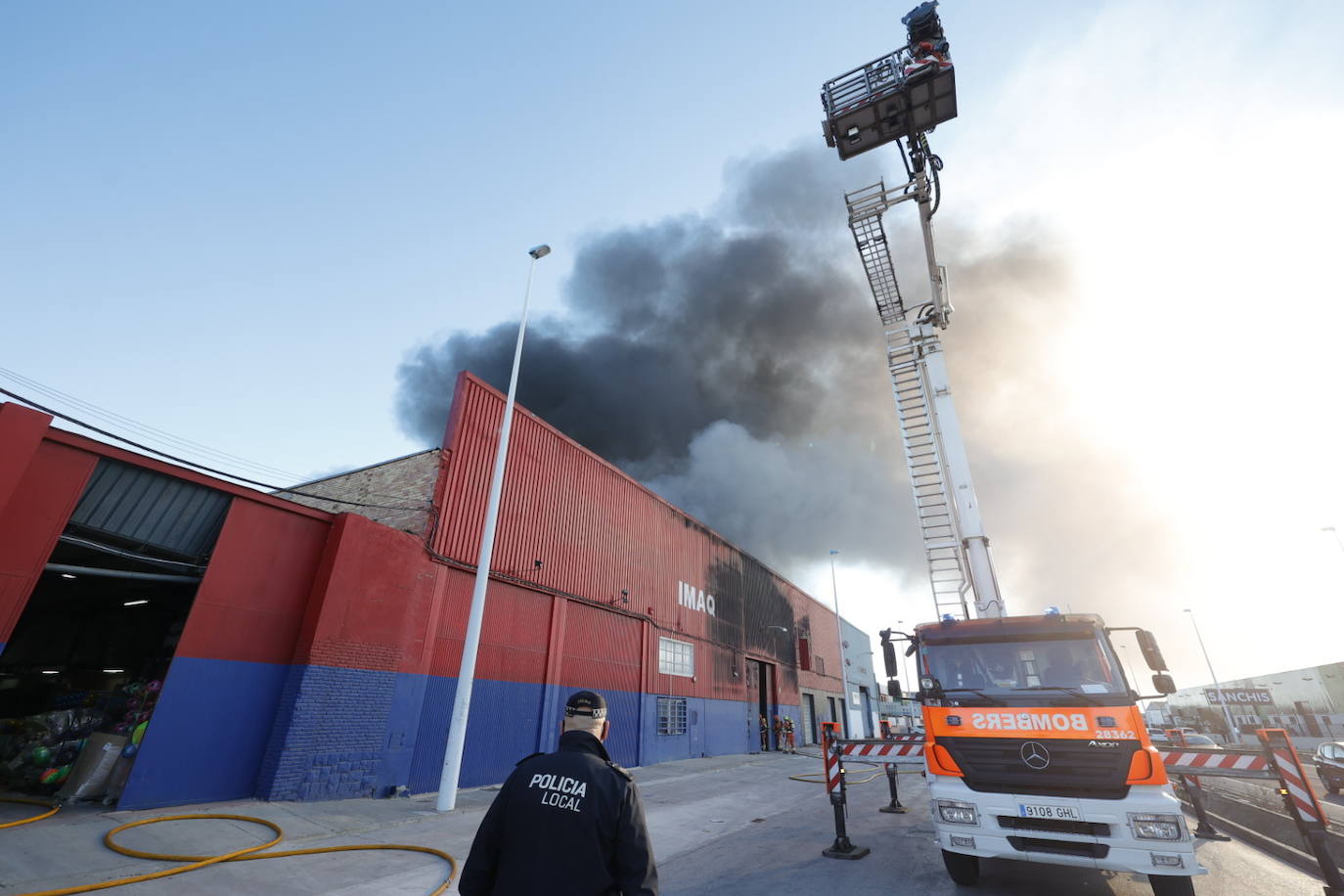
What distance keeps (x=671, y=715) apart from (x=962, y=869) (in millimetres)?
18174

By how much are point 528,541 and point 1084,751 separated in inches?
545

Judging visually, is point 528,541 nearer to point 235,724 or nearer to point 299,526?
point 299,526

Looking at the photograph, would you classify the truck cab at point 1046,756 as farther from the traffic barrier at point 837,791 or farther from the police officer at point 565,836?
the police officer at point 565,836

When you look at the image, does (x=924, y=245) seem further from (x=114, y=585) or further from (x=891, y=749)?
(x=114, y=585)

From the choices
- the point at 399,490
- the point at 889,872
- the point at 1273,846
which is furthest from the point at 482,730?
the point at 1273,846

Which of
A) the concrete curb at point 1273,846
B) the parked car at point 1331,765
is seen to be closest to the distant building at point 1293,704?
the parked car at point 1331,765

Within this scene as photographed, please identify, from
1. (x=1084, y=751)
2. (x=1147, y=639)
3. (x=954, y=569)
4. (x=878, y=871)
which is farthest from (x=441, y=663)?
(x=1147, y=639)

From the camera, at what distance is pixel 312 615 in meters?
11.4

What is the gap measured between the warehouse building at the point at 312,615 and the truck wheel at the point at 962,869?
11.1m

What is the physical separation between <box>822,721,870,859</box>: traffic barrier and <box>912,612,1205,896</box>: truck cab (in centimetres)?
157

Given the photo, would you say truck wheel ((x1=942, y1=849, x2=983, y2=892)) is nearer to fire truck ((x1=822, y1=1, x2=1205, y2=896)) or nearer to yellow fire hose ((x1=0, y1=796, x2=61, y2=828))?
fire truck ((x1=822, y1=1, x2=1205, y2=896))

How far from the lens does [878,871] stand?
23.4 ft

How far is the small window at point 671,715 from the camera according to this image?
74.0 feet

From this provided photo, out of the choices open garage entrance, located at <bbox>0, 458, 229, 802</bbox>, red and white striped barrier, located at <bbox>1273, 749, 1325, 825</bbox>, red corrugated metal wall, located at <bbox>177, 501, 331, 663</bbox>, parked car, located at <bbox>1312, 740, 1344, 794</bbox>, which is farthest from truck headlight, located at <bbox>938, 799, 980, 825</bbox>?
parked car, located at <bbox>1312, 740, 1344, 794</bbox>
